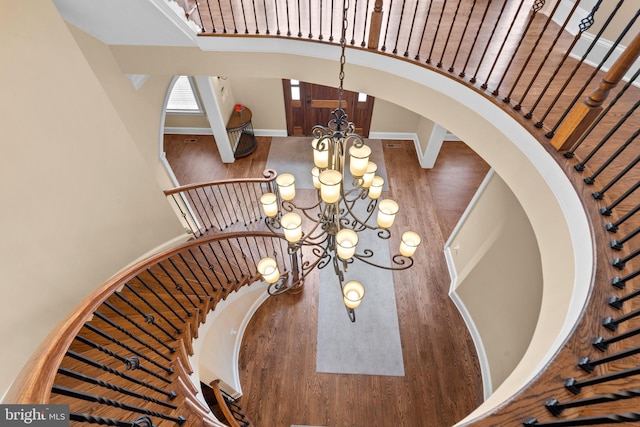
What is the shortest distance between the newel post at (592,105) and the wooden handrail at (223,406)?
3.58 meters

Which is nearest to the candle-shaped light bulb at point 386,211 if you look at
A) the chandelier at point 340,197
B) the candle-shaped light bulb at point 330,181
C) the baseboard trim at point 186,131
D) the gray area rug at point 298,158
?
the chandelier at point 340,197

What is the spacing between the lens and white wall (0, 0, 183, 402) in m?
1.87

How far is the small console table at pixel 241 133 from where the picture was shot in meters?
6.47

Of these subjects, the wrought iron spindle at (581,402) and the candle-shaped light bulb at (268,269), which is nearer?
the wrought iron spindle at (581,402)

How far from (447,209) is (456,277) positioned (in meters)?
1.66

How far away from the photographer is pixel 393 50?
291 cm

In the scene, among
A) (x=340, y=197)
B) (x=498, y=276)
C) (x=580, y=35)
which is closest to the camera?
(x=580, y=35)

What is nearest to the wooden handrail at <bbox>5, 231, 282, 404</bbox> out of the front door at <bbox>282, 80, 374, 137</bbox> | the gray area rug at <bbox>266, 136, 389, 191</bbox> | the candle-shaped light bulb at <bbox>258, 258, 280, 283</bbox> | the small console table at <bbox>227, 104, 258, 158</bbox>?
the candle-shaped light bulb at <bbox>258, 258, 280, 283</bbox>

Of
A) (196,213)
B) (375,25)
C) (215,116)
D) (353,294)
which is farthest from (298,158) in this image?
(353,294)

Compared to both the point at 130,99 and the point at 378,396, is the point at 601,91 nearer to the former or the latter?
the point at 378,396

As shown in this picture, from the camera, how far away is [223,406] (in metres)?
3.07

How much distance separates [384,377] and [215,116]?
5184mm

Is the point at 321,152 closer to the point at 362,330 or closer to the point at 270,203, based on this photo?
the point at 270,203

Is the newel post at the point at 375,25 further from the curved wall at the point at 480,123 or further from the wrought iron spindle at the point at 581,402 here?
the wrought iron spindle at the point at 581,402
